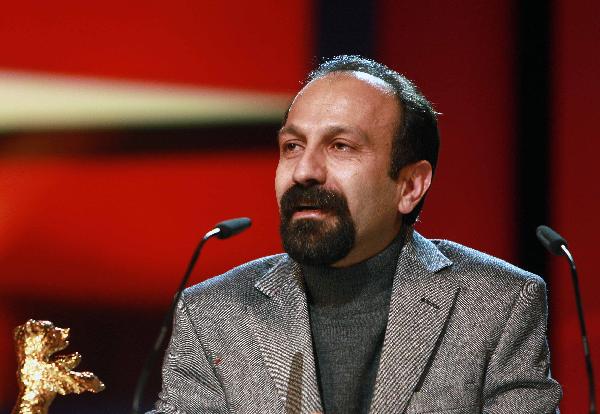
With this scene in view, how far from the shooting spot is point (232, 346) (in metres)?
2.10

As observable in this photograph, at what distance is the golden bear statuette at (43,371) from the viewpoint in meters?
1.92

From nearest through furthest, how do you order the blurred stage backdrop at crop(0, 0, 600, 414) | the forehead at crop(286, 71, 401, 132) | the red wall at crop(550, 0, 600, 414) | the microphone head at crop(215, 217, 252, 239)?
the microphone head at crop(215, 217, 252, 239)
the forehead at crop(286, 71, 401, 132)
the blurred stage backdrop at crop(0, 0, 600, 414)
the red wall at crop(550, 0, 600, 414)

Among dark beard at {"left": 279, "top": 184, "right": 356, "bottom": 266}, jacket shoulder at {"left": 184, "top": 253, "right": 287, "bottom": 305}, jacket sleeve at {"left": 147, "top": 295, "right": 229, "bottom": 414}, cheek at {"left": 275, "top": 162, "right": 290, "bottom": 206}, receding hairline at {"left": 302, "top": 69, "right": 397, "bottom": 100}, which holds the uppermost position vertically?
receding hairline at {"left": 302, "top": 69, "right": 397, "bottom": 100}

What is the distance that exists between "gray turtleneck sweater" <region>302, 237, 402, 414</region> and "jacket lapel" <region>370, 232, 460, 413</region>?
0.06 m

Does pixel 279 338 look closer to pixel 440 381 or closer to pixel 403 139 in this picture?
pixel 440 381

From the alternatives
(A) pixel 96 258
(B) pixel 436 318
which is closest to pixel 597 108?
(B) pixel 436 318

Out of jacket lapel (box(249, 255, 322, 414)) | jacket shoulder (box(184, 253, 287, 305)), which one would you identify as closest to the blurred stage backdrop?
jacket shoulder (box(184, 253, 287, 305))

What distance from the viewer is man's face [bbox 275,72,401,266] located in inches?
79.1

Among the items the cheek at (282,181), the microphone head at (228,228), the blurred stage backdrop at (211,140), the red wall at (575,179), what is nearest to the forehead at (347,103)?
the cheek at (282,181)

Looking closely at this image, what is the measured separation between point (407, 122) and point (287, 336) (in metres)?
0.57

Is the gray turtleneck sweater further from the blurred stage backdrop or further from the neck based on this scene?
the blurred stage backdrop

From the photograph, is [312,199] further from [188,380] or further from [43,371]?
[43,371]

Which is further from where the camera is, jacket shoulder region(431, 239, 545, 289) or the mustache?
jacket shoulder region(431, 239, 545, 289)


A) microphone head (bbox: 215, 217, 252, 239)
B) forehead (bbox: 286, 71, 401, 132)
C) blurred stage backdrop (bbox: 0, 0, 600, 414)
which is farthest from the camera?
blurred stage backdrop (bbox: 0, 0, 600, 414)
